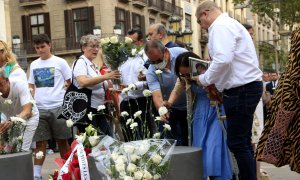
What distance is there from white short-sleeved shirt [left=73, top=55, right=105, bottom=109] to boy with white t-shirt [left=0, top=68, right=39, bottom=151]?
72 centimetres

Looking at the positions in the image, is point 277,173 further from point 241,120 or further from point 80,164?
point 80,164

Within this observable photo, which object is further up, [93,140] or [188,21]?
[188,21]

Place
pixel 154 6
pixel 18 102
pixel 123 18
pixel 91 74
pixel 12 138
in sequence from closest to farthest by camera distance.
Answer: pixel 12 138 → pixel 18 102 → pixel 91 74 → pixel 123 18 → pixel 154 6

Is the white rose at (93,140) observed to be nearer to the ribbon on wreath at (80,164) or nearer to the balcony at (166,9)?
the ribbon on wreath at (80,164)

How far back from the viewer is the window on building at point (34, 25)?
32.2 m

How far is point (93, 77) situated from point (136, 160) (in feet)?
8.50

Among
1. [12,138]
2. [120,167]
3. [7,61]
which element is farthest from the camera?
[7,61]

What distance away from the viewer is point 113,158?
3.57 metres

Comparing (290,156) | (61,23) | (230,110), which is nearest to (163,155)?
(290,156)

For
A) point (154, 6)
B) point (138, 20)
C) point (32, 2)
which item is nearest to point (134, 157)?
point (32, 2)

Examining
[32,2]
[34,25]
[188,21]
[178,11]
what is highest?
[32,2]

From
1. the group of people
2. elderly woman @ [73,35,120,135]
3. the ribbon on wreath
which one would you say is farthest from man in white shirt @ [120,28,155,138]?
the ribbon on wreath

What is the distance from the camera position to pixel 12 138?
4762 millimetres

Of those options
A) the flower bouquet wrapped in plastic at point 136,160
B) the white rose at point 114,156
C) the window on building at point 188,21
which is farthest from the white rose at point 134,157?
the window on building at point 188,21
